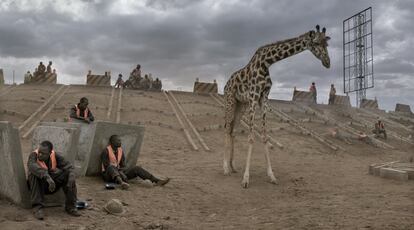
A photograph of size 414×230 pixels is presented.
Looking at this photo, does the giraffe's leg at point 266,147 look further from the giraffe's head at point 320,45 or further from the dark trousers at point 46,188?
the dark trousers at point 46,188

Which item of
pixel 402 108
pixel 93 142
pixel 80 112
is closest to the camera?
pixel 93 142

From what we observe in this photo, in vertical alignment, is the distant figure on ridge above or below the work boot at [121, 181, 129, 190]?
above

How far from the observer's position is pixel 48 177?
5699 mm

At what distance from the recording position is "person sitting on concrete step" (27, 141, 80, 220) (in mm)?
5730

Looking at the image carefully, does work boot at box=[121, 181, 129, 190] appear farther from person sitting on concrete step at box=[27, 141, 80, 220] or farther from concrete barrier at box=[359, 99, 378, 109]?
concrete barrier at box=[359, 99, 378, 109]

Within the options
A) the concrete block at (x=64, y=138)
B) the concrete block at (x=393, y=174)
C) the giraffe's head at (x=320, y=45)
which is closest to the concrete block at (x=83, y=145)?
the concrete block at (x=64, y=138)

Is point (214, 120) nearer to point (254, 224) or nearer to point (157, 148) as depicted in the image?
point (157, 148)

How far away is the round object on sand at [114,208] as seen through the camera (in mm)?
6230

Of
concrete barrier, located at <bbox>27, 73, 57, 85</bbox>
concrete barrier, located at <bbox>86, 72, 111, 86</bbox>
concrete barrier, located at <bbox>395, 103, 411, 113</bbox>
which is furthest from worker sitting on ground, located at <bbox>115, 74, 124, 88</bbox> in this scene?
concrete barrier, located at <bbox>395, 103, 411, 113</bbox>

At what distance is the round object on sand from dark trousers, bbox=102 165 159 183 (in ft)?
4.24

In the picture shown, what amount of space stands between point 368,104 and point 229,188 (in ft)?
72.2

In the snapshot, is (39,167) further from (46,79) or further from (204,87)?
(46,79)

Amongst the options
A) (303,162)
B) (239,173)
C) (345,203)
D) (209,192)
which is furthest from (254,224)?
(303,162)

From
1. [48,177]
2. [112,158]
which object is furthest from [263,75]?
[48,177]
